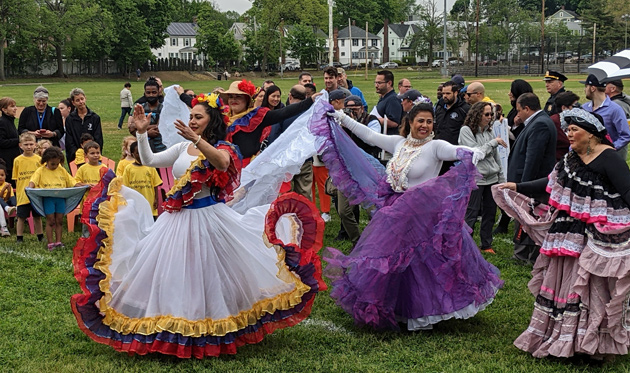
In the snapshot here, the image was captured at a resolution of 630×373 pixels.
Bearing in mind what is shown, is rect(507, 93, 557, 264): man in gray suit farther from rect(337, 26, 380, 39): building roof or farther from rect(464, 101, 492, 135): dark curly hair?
rect(337, 26, 380, 39): building roof

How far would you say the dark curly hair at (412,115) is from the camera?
6635 mm

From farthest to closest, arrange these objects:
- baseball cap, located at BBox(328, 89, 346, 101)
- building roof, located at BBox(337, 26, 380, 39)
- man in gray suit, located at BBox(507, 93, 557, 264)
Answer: building roof, located at BBox(337, 26, 380, 39) < baseball cap, located at BBox(328, 89, 346, 101) < man in gray suit, located at BBox(507, 93, 557, 264)

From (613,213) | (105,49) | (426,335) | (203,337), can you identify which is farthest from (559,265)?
(105,49)

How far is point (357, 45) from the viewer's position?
13612 centimetres

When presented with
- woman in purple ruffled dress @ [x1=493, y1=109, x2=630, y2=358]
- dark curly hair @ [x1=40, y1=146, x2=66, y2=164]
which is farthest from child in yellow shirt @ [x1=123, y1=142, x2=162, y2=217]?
woman in purple ruffled dress @ [x1=493, y1=109, x2=630, y2=358]

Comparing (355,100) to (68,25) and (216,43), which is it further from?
(216,43)

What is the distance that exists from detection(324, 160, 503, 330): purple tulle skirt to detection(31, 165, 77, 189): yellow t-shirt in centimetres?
490

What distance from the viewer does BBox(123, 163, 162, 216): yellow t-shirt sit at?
9759mm

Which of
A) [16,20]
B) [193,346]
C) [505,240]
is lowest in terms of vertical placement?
[505,240]

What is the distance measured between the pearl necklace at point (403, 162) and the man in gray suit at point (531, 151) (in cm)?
233

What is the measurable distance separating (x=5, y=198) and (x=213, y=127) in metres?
6.34

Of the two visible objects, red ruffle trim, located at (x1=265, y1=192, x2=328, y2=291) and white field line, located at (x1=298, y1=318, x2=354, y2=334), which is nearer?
red ruffle trim, located at (x1=265, y1=192, x2=328, y2=291)

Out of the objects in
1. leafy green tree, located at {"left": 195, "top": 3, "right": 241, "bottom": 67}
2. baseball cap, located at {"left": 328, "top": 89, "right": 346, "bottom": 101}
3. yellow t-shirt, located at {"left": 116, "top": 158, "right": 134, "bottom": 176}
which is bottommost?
yellow t-shirt, located at {"left": 116, "top": 158, "right": 134, "bottom": 176}

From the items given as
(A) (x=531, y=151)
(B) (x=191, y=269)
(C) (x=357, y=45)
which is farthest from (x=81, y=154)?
(C) (x=357, y=45)
